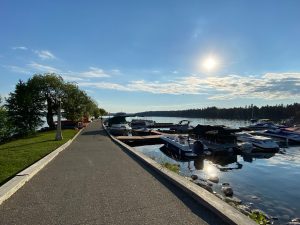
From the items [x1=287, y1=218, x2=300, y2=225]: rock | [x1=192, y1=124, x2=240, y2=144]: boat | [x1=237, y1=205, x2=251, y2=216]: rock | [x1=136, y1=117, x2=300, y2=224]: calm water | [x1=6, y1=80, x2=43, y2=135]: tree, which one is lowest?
[x1=136, y1=117, x2=300, y2=224]: calm water

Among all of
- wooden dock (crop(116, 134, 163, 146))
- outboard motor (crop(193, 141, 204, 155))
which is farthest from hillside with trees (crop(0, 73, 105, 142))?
outboard motor (crop(193, 141, 204, 155))

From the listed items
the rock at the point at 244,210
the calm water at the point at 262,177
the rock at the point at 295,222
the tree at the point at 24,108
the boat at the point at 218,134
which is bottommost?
the calm water at the point at 262,177

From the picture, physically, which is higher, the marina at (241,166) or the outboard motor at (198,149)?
the outboard motor at (198,149)

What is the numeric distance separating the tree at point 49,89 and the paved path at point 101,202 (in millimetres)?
46464

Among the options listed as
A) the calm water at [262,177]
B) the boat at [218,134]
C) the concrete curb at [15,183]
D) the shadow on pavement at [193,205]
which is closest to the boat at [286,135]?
the boat at [218,134]

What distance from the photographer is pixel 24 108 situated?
5569 centimetres

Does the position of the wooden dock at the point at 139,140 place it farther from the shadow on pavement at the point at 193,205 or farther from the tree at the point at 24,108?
the shadow on pavement at the point at 193,205

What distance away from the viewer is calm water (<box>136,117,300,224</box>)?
47.9 ft

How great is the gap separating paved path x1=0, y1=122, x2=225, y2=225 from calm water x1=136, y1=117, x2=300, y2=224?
597 cm

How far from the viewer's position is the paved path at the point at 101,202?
693cm

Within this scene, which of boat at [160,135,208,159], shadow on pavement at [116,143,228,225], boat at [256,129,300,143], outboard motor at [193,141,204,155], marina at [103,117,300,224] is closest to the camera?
shadow on pavement at [116,143,228,225]

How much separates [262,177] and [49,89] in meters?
44.1

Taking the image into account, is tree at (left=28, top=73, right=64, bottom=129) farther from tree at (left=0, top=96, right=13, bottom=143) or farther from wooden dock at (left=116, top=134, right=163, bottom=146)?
wooden dock at (left=116, top=134, right=163, bottom=146)

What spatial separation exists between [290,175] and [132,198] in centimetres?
1761
